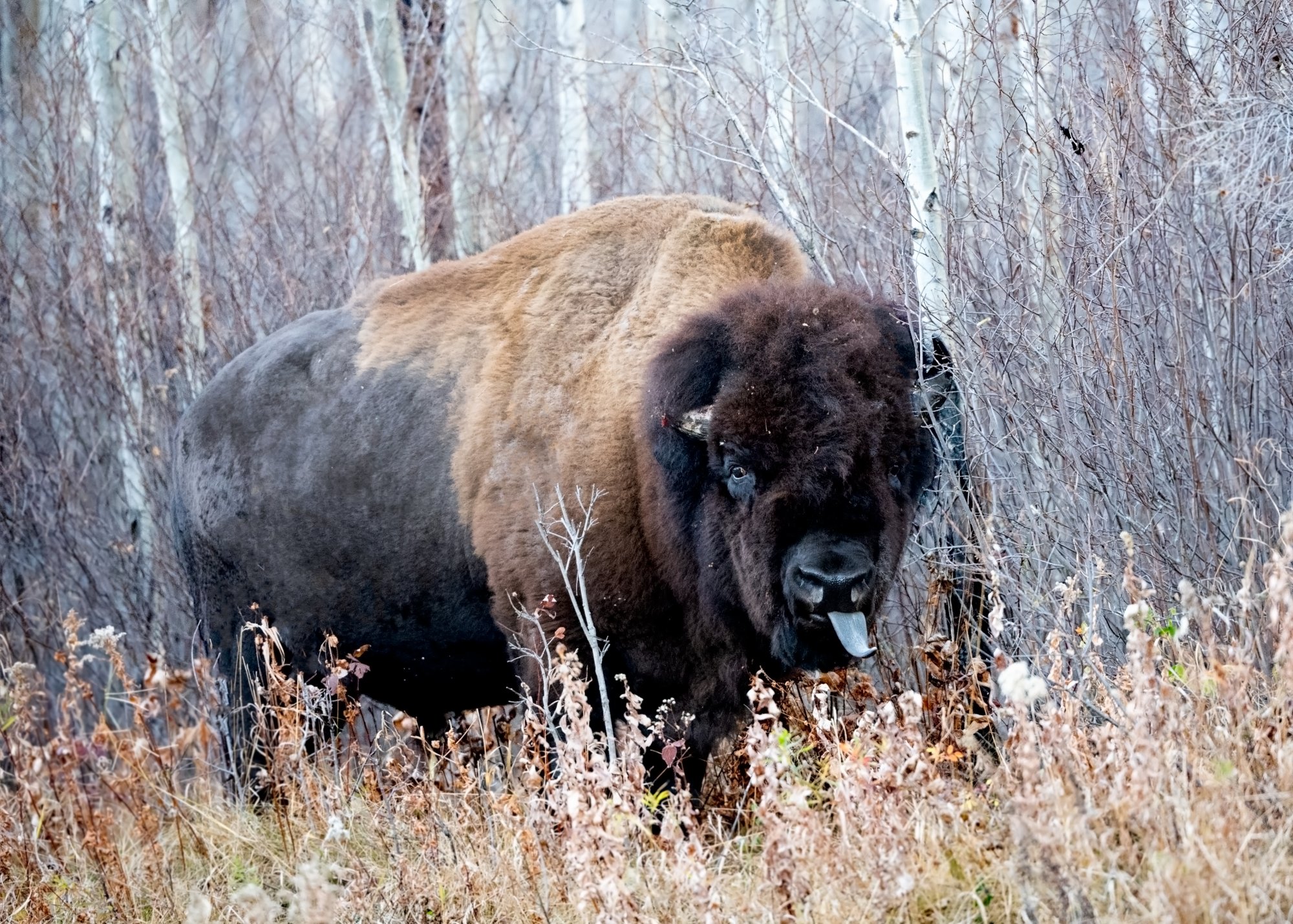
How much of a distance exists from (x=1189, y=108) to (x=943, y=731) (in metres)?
2.30

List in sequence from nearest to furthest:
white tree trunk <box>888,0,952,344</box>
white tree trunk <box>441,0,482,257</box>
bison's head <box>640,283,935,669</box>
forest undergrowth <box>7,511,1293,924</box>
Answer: forest undergrowth <box>7,511,1293,924</box> → bison's head <box>640,283,935,669</box> → white tree trunk <box>888,0,952,344</box> → white tree trunk <box>441,0,482,257</box>

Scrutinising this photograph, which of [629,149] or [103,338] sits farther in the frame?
[629,149]

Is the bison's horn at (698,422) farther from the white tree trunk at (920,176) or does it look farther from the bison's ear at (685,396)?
the white tree trunk at (920,176)

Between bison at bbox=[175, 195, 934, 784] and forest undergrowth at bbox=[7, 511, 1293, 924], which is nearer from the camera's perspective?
forest undergrowth at bbox=[7, 511, 1293, 924]

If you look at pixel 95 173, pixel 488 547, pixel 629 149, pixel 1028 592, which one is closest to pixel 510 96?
pixel 629 149

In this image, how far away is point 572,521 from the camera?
463cm

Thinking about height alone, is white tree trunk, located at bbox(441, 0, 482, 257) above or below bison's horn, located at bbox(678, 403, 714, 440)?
above

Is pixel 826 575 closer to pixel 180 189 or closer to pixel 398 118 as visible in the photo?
pixel 398 118

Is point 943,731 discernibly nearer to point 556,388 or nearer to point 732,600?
point 732,600

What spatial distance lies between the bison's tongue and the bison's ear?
0.75 metres

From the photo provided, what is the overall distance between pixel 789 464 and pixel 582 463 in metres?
0.92

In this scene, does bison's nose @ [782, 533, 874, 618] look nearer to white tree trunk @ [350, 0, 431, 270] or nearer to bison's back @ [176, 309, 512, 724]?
bison's back @ [176, 309, 512, 724]

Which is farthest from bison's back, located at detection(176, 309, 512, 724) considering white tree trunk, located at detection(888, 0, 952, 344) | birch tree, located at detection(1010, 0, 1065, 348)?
birch tree, located at detection(1010, 0, 1065, 348)

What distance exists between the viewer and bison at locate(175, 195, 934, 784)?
4.18 m
